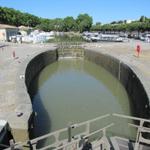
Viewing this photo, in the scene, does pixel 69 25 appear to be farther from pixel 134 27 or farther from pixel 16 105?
pixel 16 105

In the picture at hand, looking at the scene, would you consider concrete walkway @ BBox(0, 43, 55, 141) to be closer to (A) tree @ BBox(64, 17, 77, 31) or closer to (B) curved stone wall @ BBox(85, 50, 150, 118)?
(B) curved stone wall @ BBox(85, 50, 150, 118)

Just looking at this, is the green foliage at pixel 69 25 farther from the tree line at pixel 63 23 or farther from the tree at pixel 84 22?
the tree at pixel 84 22

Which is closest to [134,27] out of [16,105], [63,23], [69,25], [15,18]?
[69,25]

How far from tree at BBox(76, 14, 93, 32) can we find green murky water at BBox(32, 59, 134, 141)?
66902mm

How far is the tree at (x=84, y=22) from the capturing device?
8869 centimetres

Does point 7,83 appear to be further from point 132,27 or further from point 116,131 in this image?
point 132,27

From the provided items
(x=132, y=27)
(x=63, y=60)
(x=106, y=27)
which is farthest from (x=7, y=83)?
(x=106, y=27)

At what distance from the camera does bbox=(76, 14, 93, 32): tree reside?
88688mm

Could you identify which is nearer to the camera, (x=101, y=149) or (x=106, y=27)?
(x=101, y=149)

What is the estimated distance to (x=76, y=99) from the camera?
581 inches

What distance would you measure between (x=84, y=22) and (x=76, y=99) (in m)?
77.0

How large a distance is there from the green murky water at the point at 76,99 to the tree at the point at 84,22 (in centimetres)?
6690

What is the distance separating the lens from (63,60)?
32125 mm

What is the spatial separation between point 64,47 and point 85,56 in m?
3.13
